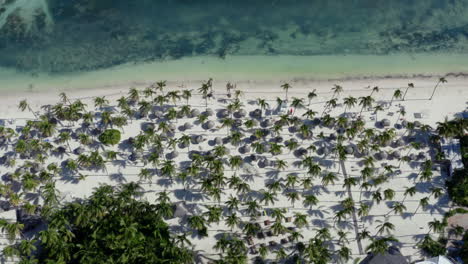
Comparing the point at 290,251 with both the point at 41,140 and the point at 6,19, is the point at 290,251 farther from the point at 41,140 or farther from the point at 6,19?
the point at 6,19

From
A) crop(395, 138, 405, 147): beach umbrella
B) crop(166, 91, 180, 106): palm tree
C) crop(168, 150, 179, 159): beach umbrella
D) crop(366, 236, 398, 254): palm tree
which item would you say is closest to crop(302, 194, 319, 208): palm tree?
crop(366, 236, 398, 254): palm tree

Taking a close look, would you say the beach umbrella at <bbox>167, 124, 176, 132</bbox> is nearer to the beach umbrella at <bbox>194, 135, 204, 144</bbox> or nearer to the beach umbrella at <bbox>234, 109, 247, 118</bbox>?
the beach umbrella at <bbox>194, 135, 204, 144</bbox>

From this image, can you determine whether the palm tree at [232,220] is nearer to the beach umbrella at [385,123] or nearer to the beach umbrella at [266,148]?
the beach umbrella at [266,148]

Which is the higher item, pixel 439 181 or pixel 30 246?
pixel 439 181

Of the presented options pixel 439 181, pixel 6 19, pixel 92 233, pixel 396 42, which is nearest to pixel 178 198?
pixel 92 233

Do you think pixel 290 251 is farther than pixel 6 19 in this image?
No

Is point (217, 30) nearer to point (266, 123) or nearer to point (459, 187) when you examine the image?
point (266, 123)

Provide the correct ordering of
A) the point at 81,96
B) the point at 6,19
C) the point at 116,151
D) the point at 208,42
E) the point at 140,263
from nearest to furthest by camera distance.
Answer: the point at 140,263 < the point at 116,151 < the point at 81,96 < the point at 208,42 < the point at 6,19
